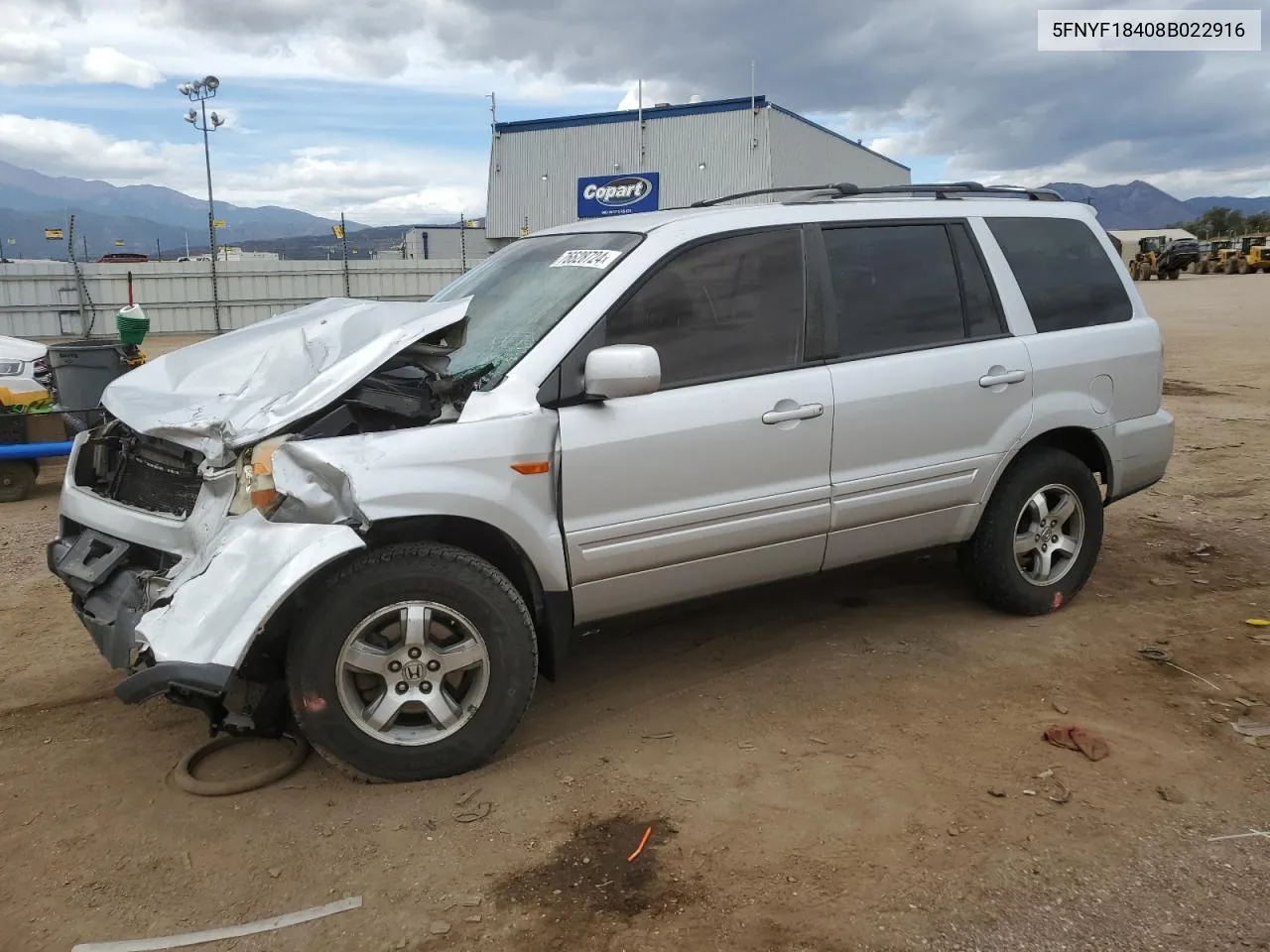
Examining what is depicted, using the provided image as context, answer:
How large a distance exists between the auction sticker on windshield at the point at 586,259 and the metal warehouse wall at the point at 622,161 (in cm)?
3506

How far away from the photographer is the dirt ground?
8.60ft

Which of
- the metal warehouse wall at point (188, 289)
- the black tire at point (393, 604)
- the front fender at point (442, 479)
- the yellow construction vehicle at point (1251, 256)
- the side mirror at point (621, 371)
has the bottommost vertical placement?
the black tire at point (393, 604)

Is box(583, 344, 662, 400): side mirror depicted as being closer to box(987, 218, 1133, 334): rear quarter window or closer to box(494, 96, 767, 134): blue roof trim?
box(987, 218, 1133, 334): rear quarter window

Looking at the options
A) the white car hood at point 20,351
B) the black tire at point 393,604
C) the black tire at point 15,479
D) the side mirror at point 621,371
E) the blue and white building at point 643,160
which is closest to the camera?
the black tire at point 393,604

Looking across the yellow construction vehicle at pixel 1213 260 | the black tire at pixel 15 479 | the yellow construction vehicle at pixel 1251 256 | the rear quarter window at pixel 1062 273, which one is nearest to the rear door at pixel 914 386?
the rear quarter window at pixel 1062 273

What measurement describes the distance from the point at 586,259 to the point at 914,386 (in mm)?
1430

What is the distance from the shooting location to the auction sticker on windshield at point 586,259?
3703 millimetres

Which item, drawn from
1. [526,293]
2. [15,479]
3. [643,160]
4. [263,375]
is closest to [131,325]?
[15,479]

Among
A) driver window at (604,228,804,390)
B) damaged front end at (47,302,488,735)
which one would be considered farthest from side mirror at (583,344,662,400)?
damaged front end at (47,302,488,735)

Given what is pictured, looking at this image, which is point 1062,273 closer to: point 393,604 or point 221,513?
point 393,604

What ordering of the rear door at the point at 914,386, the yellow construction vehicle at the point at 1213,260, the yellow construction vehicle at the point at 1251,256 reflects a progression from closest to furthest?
the rear door at the point at 914,386
the yellow construction vehicle at the point at 1251,256
the yellow construction vehicle at the point at 1213,260

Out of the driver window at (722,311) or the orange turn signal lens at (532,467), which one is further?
the driver window at (722,311)

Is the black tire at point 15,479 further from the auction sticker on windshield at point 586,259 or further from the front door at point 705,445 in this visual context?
the front door at point 705,445

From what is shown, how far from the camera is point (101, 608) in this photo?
3.37 m
